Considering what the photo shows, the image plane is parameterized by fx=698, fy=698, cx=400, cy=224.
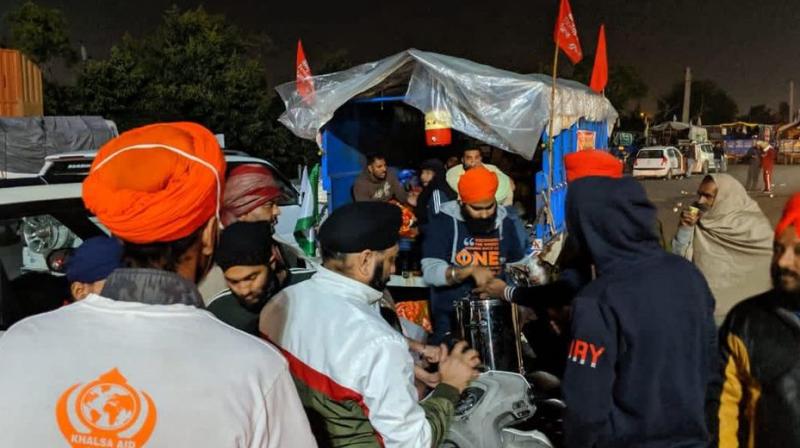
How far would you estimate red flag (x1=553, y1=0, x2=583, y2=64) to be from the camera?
8.50 meters

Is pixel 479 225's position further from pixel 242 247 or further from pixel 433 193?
pixel 433 193

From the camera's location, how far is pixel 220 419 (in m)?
1.22


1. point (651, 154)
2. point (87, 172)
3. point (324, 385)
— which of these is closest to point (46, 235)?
point (87, 172)

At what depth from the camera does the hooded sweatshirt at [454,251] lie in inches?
186

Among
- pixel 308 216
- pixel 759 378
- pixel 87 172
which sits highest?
pixel 87 172

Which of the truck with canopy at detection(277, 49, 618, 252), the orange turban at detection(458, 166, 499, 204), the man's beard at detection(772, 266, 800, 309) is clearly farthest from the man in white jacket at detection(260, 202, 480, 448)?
the truck with canopy at detection(277, 49, 618, 252)

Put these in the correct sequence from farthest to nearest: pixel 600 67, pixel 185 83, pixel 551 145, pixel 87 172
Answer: pixel 185 83
pixel 600 67
pixel 551 145
pixel 87 172

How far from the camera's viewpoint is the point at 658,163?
109 ft

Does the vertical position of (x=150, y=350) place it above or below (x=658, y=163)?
above

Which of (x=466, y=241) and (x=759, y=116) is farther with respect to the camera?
Answer: (x=759, y=116)

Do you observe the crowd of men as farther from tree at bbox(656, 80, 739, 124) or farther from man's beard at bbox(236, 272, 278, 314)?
tree at bbox(656, 80, 739, 124)

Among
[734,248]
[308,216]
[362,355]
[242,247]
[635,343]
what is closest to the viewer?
[362,355]

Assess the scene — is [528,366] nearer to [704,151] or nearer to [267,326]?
[267,326]

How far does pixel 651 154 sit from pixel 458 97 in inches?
1154
